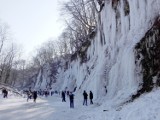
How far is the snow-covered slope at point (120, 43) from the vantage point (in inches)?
884

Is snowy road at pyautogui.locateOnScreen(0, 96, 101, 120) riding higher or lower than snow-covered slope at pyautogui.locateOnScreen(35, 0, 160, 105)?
lower

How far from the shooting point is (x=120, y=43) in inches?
1107

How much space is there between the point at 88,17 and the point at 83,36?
199 inches

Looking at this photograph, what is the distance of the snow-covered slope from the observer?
22453mm

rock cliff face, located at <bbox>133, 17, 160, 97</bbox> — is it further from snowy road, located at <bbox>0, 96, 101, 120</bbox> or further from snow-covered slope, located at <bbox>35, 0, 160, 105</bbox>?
snowy road, located at <bbox>0, 96, 101, 120</bbox>

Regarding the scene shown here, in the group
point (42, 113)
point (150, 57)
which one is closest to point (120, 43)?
point (150, 57)

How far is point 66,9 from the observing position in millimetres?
49562

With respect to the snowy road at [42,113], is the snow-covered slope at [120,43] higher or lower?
higher

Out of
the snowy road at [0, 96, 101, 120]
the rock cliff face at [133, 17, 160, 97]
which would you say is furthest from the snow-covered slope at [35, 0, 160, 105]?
the snowy road at [0, 96, 101, 120]

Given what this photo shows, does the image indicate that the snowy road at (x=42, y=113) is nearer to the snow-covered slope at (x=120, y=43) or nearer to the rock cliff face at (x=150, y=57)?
the snow-covered slope at (x=120, y=43)

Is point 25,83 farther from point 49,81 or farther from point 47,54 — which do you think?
point 49,81

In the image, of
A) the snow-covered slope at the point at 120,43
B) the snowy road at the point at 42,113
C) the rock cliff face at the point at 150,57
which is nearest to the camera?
the rock cliff face at the point at 150,57

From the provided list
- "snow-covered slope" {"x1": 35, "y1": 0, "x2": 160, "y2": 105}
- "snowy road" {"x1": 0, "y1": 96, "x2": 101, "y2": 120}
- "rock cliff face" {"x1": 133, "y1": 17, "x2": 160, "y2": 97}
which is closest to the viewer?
"rock cliff face" {"x1": 133, "y1": 17, "x2": 160, "y2": 97}

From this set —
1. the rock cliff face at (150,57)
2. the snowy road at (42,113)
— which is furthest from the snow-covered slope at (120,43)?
the snowy road at (42,113)
